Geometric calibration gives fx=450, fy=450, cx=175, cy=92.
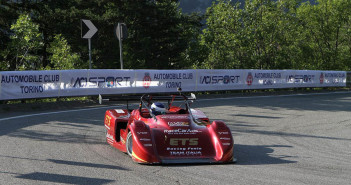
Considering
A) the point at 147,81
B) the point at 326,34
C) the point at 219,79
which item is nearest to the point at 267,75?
the point at 219,79

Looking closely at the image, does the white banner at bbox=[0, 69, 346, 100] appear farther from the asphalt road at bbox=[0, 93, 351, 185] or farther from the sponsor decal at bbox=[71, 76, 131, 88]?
the asphalt road at bbox=[0, 93, 351, 185]

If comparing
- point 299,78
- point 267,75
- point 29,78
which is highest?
point 29,78

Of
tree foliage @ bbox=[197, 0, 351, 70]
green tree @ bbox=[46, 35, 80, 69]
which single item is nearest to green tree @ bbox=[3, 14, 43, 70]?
green tree @ bbox=[46, 35, 80, 69]

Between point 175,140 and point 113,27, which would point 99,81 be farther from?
point 113,27

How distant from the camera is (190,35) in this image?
46562 millimetres

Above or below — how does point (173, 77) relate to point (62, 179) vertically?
above

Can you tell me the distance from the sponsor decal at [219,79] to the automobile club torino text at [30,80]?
303 inches

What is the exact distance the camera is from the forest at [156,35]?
112ft

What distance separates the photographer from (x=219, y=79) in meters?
22.3

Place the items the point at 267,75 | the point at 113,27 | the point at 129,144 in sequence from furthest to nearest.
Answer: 1. the point at 113,27
2. the point at 267,75
3. the point at 129,144

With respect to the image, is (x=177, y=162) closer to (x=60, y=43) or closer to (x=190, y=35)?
(x=60, y=43)

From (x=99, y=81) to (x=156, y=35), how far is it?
21.3m

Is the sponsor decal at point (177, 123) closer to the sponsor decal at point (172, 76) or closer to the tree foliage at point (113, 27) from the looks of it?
the sponsor decal at point (172, 76)

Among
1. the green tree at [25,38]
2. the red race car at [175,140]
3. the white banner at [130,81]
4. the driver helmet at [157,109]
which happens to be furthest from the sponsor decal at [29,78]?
the green tree at [25,38]
